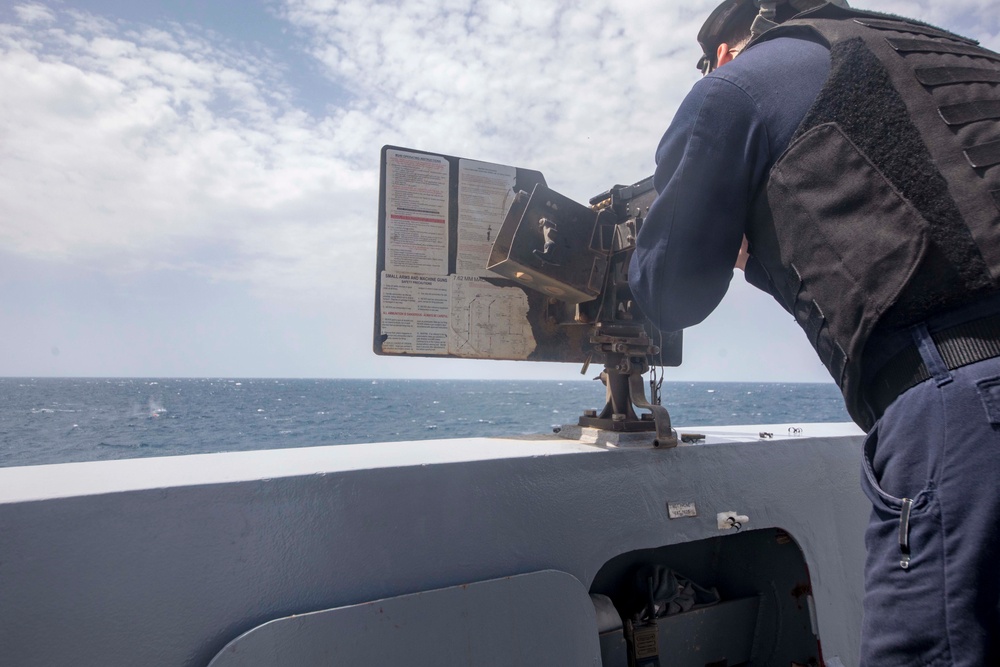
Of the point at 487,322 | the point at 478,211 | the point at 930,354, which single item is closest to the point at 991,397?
the point at 930,354

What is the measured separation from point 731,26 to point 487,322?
1.15 meters

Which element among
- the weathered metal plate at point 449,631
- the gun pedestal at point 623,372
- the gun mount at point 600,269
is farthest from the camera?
the gun pedestal at point 623,372

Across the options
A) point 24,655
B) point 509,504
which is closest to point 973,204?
point 509,504

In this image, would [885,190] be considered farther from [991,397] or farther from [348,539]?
[348,539]

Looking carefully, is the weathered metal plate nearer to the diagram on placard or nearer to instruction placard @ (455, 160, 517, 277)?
the diagram on placard

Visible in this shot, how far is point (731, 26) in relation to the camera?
1.58 m

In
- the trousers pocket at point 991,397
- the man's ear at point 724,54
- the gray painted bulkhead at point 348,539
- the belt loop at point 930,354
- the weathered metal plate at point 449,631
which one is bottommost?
the weathered metal plate at point 449,631

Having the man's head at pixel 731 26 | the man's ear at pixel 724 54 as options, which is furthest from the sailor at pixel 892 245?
the man's ear at pixel 724 54

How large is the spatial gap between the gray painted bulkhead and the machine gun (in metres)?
0.30

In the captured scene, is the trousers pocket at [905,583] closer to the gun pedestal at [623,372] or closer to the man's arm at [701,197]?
the man's arm at [701,197]

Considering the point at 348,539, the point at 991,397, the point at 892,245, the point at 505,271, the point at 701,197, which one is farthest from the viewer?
the point at 505,271

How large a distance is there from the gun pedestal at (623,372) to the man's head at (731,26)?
884mm

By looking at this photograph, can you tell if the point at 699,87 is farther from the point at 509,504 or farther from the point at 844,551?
the point at 844,551

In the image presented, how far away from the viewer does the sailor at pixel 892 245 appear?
34.8 inches
